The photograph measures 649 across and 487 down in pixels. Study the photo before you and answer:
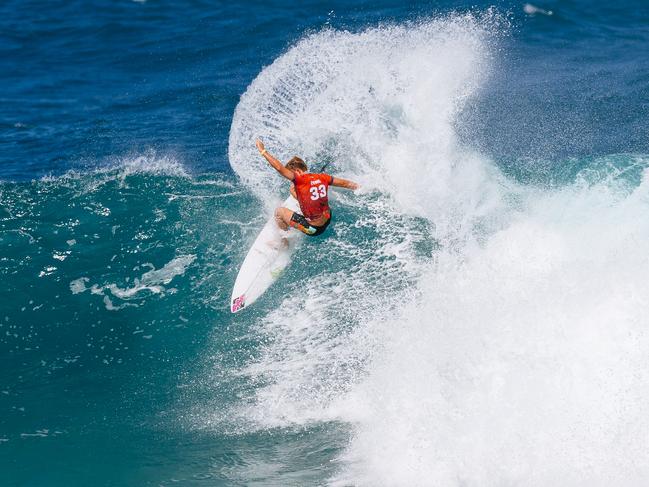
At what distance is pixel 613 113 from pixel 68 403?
46.9ft

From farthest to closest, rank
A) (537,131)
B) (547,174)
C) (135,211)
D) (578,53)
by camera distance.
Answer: (578,53), (537,131), (547,174), (135,211)

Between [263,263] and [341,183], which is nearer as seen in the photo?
[341,183]

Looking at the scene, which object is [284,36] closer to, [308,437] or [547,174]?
[547,174]

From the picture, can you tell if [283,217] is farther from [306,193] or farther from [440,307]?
[440,307]

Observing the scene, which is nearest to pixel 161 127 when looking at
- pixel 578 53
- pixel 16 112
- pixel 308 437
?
pixel 16 112

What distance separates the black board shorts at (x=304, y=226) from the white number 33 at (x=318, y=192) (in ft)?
1.79

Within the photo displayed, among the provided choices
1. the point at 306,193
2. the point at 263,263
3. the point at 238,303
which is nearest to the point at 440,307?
the point at 306,193

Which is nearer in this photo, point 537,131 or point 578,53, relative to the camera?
point 537,131

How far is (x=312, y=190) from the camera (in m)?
10.8

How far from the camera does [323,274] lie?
451 inches

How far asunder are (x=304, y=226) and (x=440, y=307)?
103 inches

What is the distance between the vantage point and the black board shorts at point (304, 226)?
37.0ft

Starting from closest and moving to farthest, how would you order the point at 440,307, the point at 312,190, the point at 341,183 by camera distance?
the point at 440,307
the point at 312,190
the point at 341,183

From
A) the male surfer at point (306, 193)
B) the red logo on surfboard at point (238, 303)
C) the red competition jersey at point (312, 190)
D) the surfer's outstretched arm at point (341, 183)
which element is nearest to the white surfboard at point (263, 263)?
the red logo on surfboard at point (238, 303)
